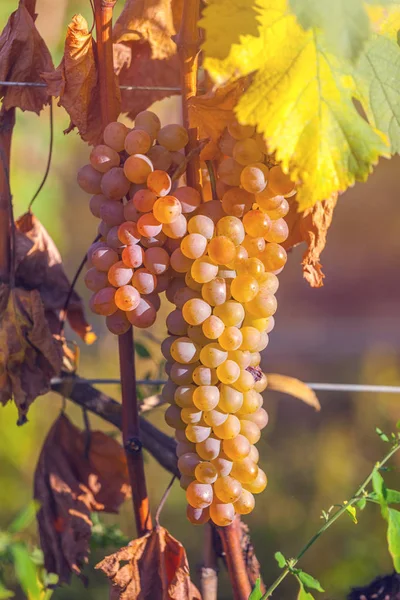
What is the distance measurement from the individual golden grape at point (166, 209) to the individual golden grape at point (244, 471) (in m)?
0.19

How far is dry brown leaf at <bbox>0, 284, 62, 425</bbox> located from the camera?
0.60 m

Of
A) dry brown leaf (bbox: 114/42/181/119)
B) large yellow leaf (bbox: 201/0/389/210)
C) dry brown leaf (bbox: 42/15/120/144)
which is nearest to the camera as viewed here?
large yellow leaf (bbox: 201/0/389/210)

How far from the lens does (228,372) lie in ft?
1.56

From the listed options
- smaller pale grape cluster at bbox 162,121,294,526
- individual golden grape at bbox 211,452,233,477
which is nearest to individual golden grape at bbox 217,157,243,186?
smaller pale grape cluster at bbox 162,121,294,526

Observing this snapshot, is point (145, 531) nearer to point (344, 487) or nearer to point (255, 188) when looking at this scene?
point (255, 188)

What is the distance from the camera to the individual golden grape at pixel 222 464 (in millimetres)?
490

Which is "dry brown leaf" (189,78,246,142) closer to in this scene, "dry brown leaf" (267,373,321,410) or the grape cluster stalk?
the grape cluster stalk

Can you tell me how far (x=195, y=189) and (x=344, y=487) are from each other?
3.91ft

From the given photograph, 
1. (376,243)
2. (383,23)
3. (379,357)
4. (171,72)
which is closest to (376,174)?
(376,243)

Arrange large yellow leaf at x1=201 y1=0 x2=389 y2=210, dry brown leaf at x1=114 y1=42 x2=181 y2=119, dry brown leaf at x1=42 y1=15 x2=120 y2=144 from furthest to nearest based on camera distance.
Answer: dry brown leaf at x1=114 y1=42 x2=181 y2=119 < dry brown leaf at x1=42 y1=15 x2=120 y2=144 < large yellow leaf at x1=201 y1=0 x2=389 y2=210

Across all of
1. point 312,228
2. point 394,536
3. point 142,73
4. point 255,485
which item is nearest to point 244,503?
point 255,485

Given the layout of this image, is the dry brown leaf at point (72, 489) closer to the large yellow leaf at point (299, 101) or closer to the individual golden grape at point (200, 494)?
the individual golden grape at point (200, 494)

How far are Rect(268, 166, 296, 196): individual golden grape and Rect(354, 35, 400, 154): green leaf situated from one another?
0.23 feet

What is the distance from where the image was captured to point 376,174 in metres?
1.82
